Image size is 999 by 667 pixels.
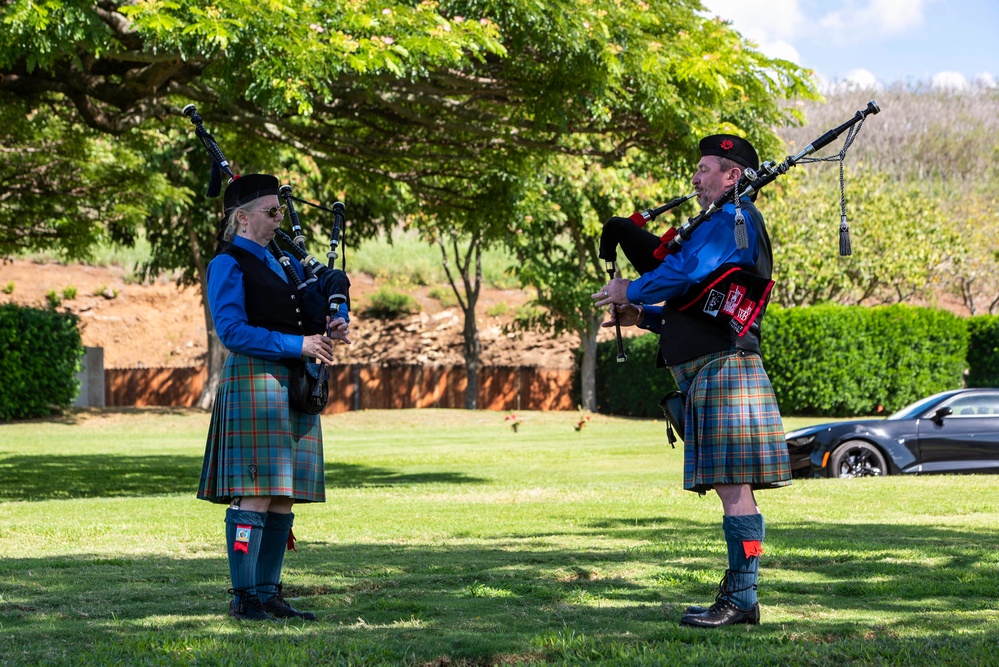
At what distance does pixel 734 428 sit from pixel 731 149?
1.29m

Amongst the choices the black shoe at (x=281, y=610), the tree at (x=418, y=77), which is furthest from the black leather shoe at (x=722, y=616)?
the tree at (x=418, y=77)

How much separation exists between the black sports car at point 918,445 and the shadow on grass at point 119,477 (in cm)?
474

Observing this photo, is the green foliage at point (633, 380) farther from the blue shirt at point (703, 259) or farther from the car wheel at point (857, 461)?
the blue shirt at point (703, 259)

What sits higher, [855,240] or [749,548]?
[855,240]

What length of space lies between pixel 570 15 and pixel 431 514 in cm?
492

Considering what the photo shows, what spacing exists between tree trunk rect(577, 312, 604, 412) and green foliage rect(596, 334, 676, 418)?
0.45 meters

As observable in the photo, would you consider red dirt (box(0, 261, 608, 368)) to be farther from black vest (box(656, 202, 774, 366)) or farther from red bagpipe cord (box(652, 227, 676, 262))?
black vest (box(656, 202, 774, 366))

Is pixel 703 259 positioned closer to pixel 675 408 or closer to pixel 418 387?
pixel 675 408

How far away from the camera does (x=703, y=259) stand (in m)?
5.29

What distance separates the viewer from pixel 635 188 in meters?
31.8

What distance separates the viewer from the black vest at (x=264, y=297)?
549 cm

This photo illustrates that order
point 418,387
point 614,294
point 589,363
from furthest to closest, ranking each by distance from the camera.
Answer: point 418,387
point 589,363
point 614,294

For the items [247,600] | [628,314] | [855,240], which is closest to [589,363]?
[855,240]

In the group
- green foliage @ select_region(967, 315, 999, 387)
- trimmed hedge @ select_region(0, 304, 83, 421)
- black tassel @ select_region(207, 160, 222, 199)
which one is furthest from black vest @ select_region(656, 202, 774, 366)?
green foliage @ select_region(967, 315, 999, 387)
